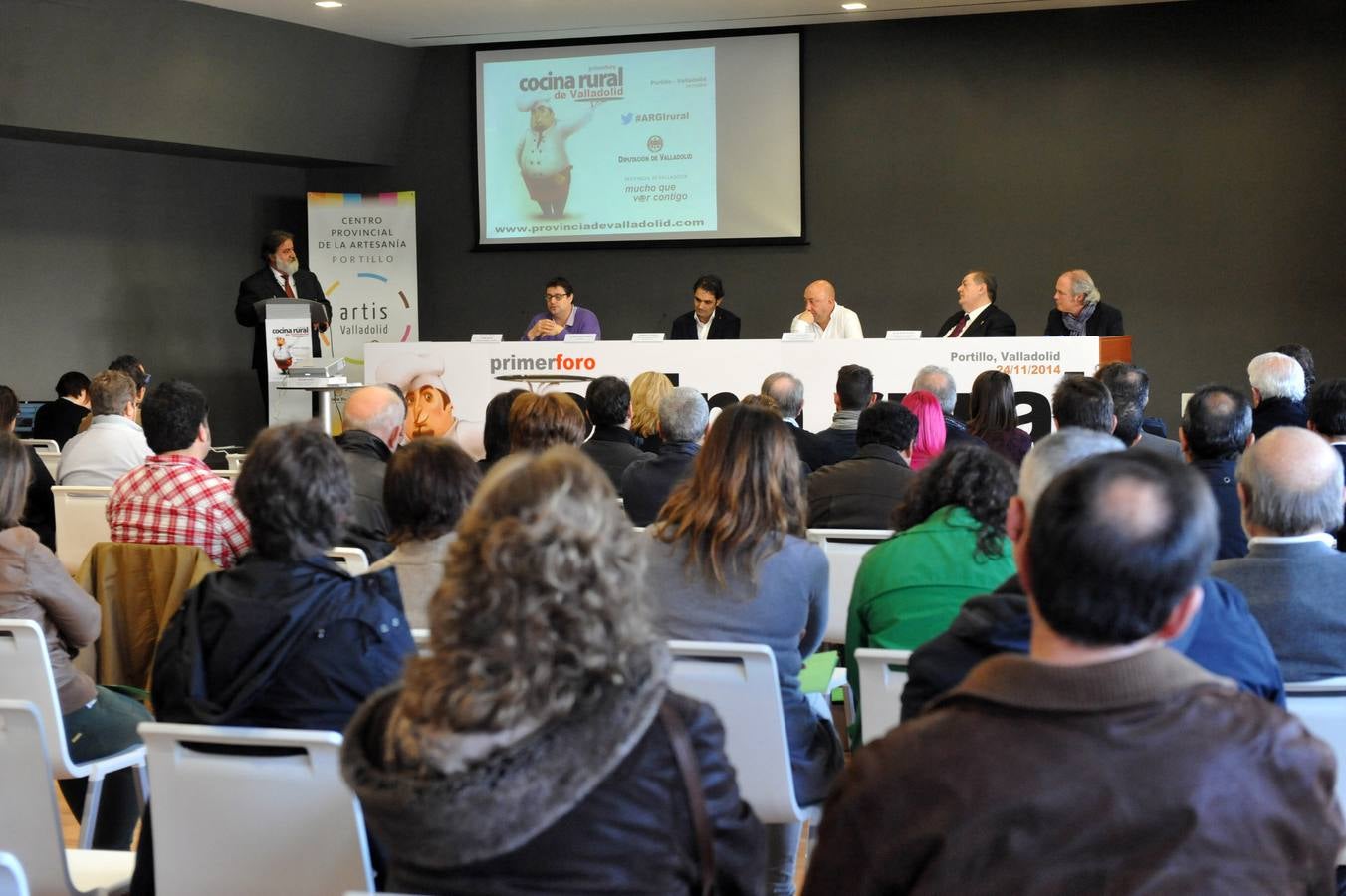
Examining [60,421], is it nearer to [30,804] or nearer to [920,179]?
[30,804]

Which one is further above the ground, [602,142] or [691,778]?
[602,142]

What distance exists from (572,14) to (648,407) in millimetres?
5024

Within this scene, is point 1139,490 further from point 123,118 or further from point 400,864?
point 123,118

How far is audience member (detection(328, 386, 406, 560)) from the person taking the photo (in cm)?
402

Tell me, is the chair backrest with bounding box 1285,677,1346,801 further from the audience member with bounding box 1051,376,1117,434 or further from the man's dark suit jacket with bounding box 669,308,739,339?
the man's dark suit jacket with bounding box 669,308,739,339

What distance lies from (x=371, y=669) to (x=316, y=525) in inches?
10.6

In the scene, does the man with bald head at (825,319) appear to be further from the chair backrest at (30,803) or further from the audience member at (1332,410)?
the chair backrest at (30,803)

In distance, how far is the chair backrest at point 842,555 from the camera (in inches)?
147

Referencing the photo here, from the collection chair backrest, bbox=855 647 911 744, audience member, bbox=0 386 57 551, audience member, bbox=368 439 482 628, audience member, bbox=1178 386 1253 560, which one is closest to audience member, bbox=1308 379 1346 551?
audience member, bbox=1178 386 1253 560

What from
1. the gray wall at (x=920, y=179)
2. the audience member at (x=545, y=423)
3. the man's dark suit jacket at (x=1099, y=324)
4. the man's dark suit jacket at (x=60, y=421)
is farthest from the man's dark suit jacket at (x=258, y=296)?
the audience member at (x=545, y=423)

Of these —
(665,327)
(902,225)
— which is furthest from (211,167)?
(902,225)

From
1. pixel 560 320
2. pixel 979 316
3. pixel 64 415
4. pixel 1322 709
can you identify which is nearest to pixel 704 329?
pixel 560 320

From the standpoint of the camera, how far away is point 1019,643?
185cm

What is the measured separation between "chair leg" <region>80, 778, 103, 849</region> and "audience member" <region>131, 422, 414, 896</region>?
97 centimetres
